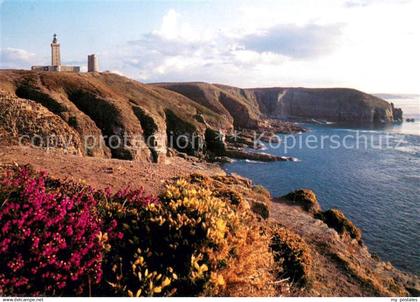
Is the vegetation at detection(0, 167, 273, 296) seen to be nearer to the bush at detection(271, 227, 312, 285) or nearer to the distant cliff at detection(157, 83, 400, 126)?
the bush at detection(271, 227, 312, 285)

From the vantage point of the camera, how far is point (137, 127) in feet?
168

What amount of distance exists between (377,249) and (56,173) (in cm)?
2618

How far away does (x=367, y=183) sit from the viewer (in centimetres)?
4884

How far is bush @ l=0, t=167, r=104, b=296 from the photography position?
594 cm

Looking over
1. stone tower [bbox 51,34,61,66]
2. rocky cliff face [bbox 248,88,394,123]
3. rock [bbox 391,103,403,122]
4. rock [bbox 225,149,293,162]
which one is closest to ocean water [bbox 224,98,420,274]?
rock [bbox 225,149,293,162]

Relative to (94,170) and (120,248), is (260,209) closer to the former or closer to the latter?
(94,170)

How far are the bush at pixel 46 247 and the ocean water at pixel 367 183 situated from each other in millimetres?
25511

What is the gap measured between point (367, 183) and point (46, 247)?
50.1 m

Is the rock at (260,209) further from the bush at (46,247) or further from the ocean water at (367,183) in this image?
the ocean water at (367,183)

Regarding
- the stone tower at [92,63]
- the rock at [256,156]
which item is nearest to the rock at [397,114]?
the rock at [256,156]

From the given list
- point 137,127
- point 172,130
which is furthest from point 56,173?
point 172,130

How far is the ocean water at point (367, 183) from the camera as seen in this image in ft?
99.1

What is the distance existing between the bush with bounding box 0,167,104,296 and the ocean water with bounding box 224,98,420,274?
83.7ft

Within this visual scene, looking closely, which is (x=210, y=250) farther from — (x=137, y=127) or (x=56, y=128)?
(x=137, y=127)
